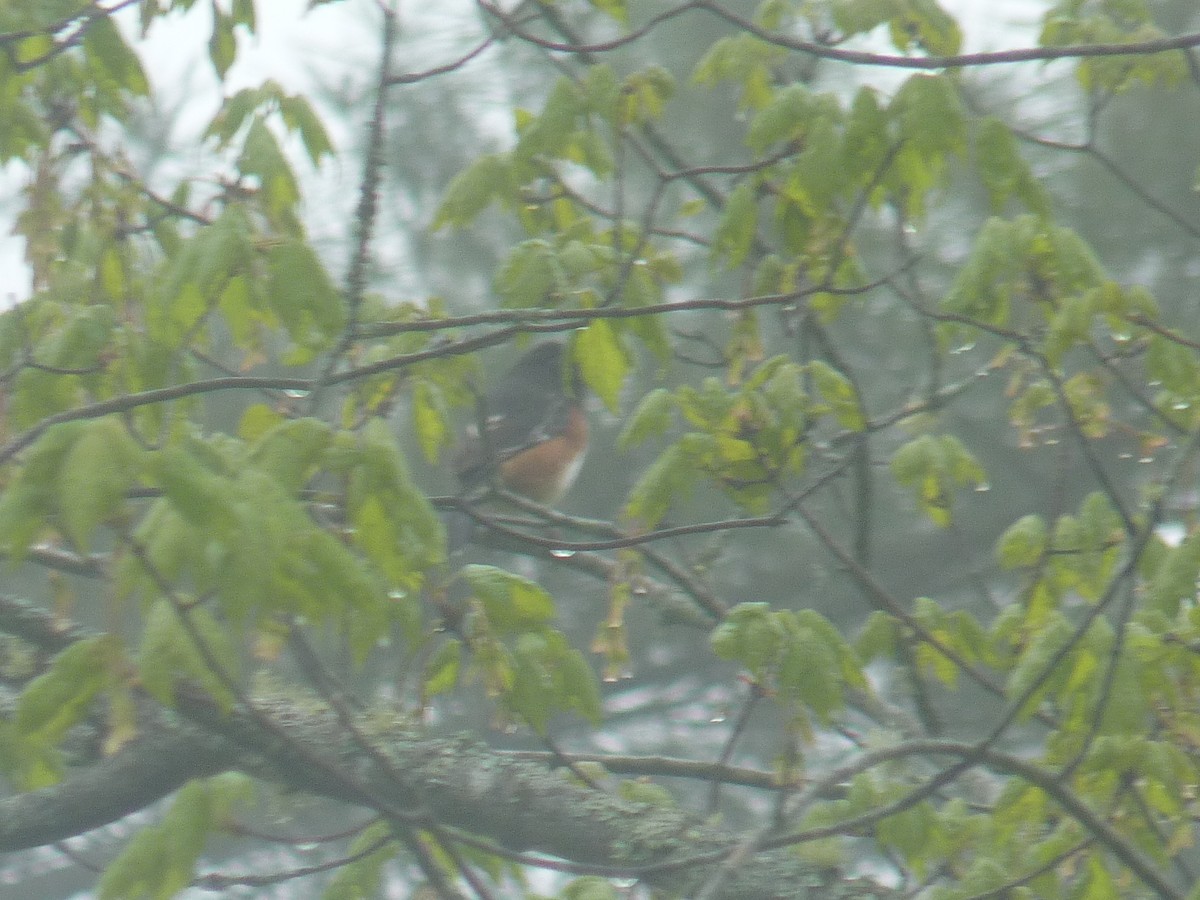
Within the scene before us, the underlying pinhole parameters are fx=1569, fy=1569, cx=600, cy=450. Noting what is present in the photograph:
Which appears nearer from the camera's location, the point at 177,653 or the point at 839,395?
the point at 177,653

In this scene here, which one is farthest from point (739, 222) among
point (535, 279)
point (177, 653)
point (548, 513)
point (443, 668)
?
point (177, 653)

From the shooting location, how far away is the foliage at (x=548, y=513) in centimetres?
163

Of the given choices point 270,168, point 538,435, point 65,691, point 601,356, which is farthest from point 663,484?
point 538,435

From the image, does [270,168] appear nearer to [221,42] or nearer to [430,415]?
[221,42]

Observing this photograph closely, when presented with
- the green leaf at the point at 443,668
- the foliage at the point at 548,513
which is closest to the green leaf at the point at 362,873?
the foliage at the point at 548,513

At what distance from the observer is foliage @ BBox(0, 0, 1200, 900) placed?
5.35 feet

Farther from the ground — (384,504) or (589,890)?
(384,504)

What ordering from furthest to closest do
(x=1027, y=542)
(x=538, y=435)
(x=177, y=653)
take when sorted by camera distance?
(x=538, y=435) → (x=1027, y=542) → (x=177, y=653)

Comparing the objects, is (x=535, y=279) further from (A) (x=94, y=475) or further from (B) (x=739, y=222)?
(A) (x=94, y=475)

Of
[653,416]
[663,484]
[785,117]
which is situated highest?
[785,117]

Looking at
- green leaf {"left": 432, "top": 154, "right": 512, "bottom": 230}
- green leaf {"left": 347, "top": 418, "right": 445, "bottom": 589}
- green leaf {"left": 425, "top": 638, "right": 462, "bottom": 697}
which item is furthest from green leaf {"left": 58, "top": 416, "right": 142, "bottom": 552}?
green leaf {"left": 432, "top": 154, "right": 512, "bottom": 230}

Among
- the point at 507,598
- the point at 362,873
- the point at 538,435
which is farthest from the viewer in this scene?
the point at 538,435

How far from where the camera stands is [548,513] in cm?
311

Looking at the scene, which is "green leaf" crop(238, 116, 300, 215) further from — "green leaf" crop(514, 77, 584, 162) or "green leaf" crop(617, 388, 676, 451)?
"green leaf" crop(617, 388, 676, 451)
